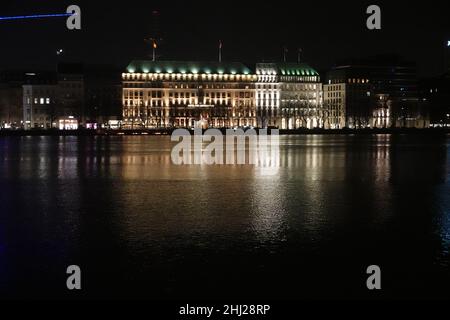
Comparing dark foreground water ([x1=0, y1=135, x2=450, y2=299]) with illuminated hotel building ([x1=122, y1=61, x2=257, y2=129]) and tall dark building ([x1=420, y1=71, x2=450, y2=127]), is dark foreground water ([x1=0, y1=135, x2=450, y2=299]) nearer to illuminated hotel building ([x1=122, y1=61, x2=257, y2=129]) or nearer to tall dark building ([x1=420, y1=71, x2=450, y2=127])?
illuminated hotel building ([x1=122, y1=61, x2=257, y2=129])

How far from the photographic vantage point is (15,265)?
14.1 metres

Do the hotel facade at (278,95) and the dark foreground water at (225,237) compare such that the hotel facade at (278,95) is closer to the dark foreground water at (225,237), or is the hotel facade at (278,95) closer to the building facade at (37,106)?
the building facade at (37,106)

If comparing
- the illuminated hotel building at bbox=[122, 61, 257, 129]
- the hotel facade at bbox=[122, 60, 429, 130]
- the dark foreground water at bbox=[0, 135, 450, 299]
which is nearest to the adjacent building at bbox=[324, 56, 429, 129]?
the hotel facade at bbox=[122, 60, 429, 130]

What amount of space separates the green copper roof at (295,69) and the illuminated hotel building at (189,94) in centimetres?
731

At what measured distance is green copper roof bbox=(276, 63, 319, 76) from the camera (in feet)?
586

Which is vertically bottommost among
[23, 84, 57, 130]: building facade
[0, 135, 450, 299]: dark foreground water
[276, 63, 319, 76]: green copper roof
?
[0, 135, 450, 299]: dark foreground water

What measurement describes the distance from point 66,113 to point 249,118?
152ft

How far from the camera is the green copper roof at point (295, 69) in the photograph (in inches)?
7037

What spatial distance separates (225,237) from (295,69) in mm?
165920

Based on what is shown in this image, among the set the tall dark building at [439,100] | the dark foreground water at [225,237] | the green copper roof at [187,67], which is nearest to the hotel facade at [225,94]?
the green copper roof at [187,67]

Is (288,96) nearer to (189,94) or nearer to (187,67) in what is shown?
(189,94)

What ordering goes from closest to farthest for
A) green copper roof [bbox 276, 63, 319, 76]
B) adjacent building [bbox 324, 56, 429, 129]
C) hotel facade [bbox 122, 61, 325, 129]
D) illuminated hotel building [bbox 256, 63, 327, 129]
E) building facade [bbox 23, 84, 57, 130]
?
building facade [bbox 23, 84, 57, 130] < hotel facade [bbox 122, 61, 325, 129] < adjacent building [bbox 324, 56, 429, 129] < illuminated hotel building [bbox 256, 63, 327, 129] < green copper roof [bbox 276, 63, 319, 76]

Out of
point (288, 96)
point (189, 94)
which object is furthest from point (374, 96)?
point (189, 94)

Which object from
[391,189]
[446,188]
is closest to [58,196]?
[391,189]
